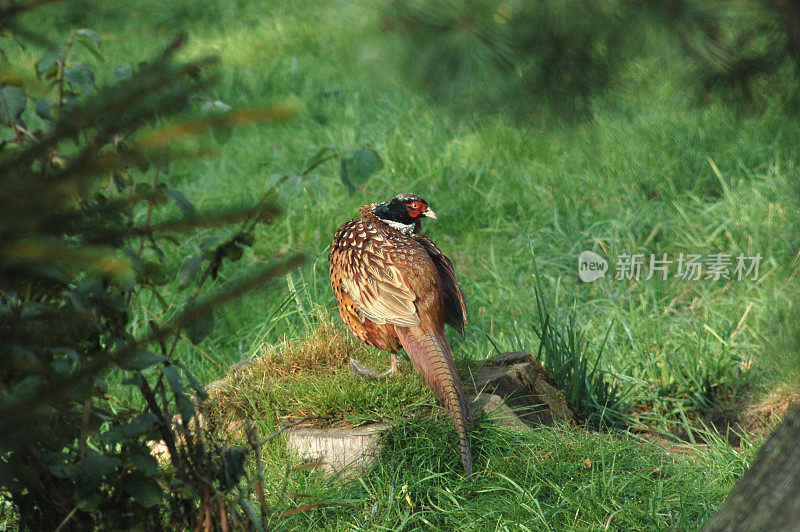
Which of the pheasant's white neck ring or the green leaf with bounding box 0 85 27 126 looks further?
the pheasant's white neck ring

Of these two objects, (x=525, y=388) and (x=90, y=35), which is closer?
(x=90, y=35)

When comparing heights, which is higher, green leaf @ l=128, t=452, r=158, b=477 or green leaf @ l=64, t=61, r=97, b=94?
green leaf @ l=64, t=61, r=97, b=94

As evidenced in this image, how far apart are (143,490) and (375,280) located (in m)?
1.60

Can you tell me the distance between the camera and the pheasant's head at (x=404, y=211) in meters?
3.36

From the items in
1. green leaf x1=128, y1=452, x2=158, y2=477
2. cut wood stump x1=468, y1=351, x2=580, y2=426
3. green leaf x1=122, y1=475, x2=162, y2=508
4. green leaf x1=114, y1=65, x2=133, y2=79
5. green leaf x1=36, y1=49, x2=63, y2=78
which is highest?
green leaf x1=36, y1=49, x2=63, y2=78

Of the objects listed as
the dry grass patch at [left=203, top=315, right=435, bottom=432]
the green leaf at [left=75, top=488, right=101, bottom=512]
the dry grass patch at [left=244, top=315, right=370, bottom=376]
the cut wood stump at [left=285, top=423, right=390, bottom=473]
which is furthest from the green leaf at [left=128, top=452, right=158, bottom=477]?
the dry grass patch at [left=244, top=315, right=370, bottom=376]

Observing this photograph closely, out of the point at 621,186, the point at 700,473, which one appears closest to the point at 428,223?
the point at 621,186

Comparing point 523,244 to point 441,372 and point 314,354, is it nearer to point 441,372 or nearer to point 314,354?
point 314,354

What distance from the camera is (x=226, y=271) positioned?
5.10 metres

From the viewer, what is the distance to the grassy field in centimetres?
191

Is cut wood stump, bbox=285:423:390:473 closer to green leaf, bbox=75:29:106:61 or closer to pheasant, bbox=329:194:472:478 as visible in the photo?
pheasant, bbox=329:194:472:478

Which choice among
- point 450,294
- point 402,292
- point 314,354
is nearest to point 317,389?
point 314,354

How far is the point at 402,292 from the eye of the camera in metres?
3.00

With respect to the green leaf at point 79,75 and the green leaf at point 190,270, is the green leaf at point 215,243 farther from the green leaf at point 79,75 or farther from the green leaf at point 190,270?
the green leaf at point 79,75
